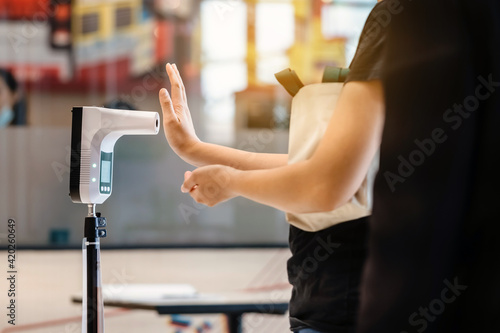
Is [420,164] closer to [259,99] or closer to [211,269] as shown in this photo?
[211,269]

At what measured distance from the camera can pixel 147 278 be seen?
5695mm

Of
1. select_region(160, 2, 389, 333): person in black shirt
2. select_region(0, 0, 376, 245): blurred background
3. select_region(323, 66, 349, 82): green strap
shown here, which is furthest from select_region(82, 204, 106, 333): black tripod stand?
select_region(0, 0, 376, 245): blurred background

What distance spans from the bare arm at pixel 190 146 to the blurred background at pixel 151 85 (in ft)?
21.1

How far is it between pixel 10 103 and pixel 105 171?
23.4 ft

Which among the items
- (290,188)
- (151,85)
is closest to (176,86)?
(290,188)

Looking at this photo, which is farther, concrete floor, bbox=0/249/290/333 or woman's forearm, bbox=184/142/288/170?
concrete floor, bbox=0/249/290/333

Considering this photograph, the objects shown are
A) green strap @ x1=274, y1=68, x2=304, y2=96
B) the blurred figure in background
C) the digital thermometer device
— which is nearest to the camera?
green strap @ x1=274, y1=68, x2=304, y2=96

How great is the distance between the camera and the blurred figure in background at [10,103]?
7.70 m

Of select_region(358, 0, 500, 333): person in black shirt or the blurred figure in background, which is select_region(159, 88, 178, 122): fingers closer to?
select_region(358, 0, 500, 333): person in black shirt

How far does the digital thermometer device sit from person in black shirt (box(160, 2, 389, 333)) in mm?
179

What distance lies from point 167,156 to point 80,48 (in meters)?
1.65

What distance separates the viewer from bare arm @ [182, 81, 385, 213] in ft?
2.53

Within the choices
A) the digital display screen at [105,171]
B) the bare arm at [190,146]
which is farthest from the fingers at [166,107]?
the digital display screen at [105,171]

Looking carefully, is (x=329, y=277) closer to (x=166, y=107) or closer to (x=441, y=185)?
(x=441, y=185)
